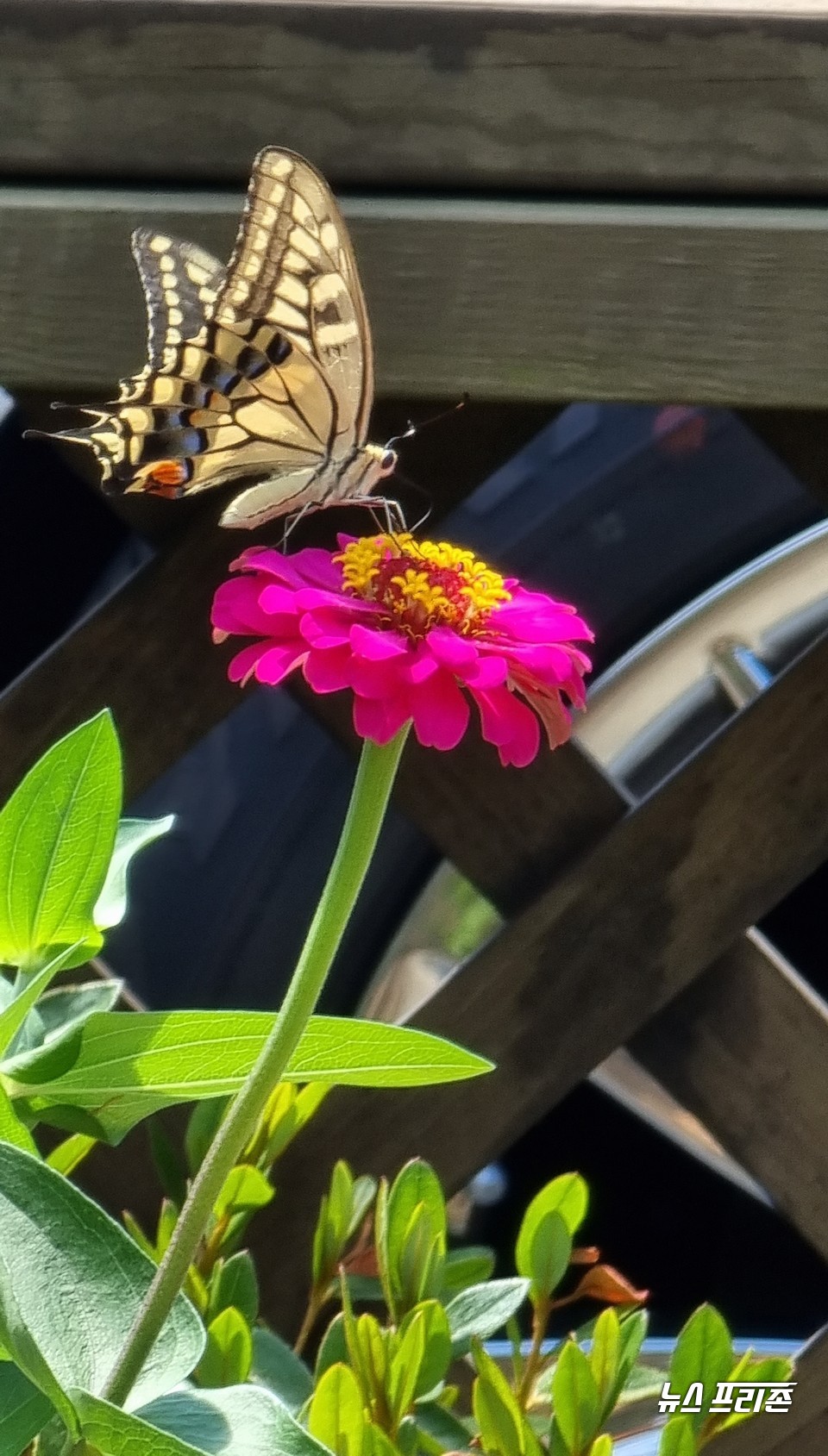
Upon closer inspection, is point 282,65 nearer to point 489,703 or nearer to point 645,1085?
point 489,703

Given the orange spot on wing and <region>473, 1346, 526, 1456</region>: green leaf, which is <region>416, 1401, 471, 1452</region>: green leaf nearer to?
<region>473, 1346, 526, 1456</region>: green leaf

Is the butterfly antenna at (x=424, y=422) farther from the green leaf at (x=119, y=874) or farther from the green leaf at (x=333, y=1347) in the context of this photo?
the green leaf at (x=333, y=1347)

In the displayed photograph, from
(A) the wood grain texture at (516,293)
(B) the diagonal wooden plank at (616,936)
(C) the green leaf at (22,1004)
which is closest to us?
(C) the green leaf at (22,1004)

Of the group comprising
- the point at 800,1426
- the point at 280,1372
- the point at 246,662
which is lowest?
the point at 800,1426

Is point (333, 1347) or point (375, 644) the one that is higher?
point (375, 644)

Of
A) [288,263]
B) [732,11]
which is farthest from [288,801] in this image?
[732,11]

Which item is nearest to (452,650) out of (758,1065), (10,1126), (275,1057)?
(275,1057)

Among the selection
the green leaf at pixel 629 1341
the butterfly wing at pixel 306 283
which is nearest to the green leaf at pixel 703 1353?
the green leaf at pixel 629 1341

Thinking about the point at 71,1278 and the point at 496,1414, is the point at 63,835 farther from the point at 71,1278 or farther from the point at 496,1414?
the point at 496,1414
